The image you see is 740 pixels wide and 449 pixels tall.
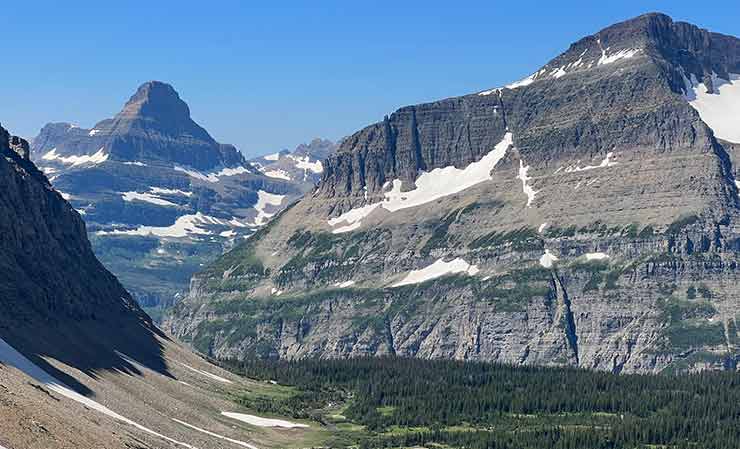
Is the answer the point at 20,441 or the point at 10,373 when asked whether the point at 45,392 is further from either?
the point at 20,441

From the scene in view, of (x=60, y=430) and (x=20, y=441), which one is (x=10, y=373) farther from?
(x=20, y=441)

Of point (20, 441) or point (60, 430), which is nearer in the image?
point (20, 441)

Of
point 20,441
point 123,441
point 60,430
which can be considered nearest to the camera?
point 20,441

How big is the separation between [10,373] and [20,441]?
39708 millimetres

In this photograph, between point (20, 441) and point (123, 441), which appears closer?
point (20, 441)

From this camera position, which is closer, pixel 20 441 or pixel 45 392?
pixel 20 441

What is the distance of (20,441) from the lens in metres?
158

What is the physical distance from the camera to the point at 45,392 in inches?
7864

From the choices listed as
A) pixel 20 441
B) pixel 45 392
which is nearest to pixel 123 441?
pixel 45 392

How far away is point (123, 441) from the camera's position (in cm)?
18888

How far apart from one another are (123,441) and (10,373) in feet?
65.5

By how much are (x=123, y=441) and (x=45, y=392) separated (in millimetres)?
17396

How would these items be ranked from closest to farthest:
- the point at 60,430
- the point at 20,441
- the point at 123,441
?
the point at 20,441 < the point at 60,430 < the point at 123,441

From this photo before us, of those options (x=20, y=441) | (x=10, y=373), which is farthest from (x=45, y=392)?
(x=20, y=441)
